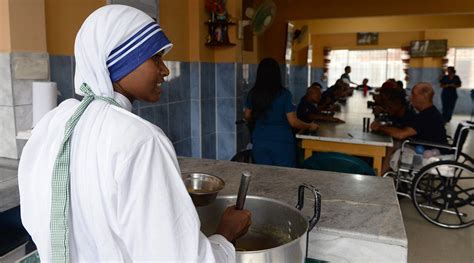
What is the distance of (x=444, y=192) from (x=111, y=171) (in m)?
3.03

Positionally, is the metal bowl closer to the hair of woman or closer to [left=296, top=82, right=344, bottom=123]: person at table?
the hair of woman

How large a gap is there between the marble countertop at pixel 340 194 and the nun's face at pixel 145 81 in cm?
66

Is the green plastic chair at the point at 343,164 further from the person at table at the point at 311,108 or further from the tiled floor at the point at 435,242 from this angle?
the person at table at the point at 311,108

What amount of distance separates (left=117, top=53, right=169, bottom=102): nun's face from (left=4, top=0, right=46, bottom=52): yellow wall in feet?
4.38

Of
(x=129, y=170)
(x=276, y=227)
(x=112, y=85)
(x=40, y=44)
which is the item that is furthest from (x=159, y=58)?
(x=40, y=44)

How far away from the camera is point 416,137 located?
331cm

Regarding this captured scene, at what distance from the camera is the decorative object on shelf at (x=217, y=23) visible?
3654 mm

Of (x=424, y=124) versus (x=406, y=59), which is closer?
(x=424, y=124)

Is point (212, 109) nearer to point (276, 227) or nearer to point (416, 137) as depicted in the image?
point (416, 137)

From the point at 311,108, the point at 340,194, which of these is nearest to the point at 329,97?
the point at 311,108

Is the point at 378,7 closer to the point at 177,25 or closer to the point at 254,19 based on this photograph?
the point at 254,19

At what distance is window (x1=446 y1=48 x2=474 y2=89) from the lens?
424 inches

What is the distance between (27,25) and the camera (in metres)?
1.88

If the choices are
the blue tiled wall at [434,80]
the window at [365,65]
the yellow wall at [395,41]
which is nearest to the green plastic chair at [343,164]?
the yellow wall at [395,41]
